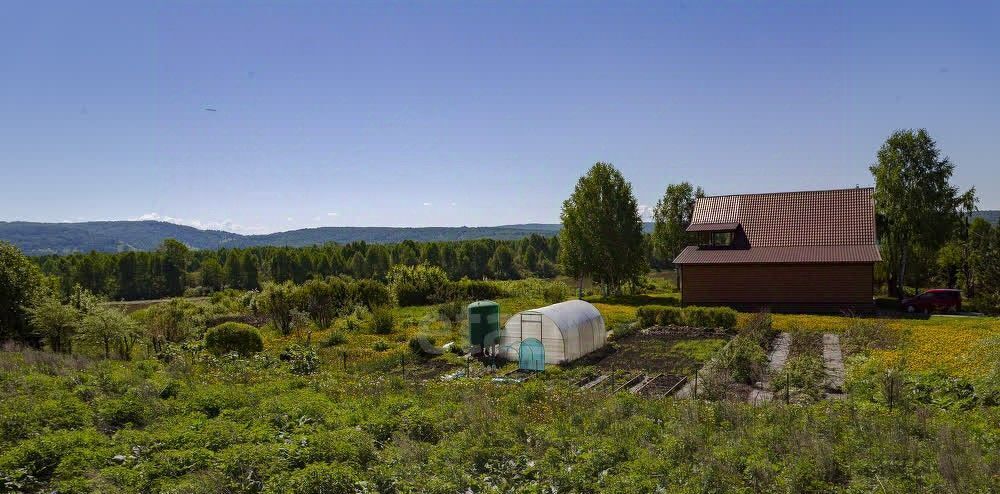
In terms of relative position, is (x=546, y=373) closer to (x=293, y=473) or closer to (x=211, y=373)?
(x=211, y=373)

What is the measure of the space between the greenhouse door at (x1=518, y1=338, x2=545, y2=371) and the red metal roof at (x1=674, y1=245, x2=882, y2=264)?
17.4m

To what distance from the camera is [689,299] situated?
32.8 meters

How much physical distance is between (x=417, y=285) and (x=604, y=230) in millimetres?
13603

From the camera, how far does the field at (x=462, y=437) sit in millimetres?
7207

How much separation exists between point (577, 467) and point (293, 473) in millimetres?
3646

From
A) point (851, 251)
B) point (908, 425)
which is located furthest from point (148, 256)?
point (908, 425)

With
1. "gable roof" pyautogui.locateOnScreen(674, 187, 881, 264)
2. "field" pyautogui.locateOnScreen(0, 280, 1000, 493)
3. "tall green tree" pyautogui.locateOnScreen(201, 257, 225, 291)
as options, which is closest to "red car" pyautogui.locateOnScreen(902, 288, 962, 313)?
"gable roof" pyautogui.locateOnScreen(674, 187, 881, 264)

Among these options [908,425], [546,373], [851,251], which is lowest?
[546,373]

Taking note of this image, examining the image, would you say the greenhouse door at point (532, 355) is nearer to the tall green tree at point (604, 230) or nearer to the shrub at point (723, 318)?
the shrub at point (723, 318)

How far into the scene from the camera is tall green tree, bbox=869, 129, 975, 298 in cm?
3450

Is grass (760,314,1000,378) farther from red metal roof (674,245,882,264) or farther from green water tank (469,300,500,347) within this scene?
green water tank (469,300,500,347)

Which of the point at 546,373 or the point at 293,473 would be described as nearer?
the point at 293,473

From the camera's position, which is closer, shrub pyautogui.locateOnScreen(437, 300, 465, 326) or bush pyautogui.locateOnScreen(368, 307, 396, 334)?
bush pyautogui.locateOnScreen(368, 307, 396, 334)

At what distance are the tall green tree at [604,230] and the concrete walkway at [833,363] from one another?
1828 cm
